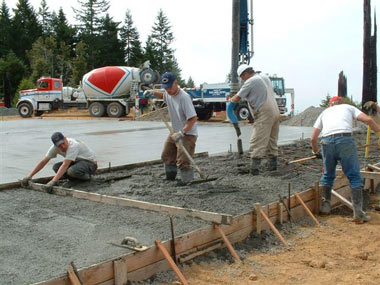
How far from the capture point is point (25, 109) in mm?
26047

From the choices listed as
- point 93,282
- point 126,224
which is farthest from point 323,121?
point 93,282

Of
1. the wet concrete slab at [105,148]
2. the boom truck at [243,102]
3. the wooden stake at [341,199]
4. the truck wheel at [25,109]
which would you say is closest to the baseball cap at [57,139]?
the wet concrete slab at [105,148]

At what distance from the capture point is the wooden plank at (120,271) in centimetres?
295

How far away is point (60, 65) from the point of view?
42469mm

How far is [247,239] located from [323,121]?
1.84m

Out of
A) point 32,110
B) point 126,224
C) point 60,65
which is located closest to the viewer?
point 126,224

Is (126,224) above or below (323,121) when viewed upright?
below

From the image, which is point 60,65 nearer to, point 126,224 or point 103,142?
point 103,142

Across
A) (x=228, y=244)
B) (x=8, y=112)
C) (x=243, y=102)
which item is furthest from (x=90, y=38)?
(x=228, y=244)

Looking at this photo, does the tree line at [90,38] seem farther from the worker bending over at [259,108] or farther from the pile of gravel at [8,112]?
the worker bending over at [259,108]

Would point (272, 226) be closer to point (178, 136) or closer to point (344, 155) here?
point (344, 155)

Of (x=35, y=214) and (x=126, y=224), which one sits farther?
(x=35, y=214)

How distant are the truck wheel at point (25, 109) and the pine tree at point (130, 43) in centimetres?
2768

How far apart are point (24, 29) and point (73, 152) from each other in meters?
53.1
